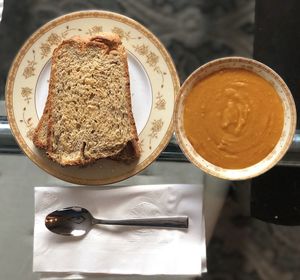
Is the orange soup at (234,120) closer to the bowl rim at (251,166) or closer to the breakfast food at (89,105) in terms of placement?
the bowl rim at (251,166)

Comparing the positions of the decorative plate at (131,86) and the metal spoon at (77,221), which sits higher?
the decorative plate at (131,86)

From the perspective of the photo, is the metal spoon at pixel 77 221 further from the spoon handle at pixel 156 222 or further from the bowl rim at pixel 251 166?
the bowl rim at pixel 251 166

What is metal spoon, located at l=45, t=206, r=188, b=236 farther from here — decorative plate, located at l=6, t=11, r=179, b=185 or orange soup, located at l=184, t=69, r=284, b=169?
orange soup, located at l=184, t=69, r=284, b=169

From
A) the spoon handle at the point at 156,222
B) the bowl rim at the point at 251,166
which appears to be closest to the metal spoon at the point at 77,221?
the spoon handle at the point at 156,222

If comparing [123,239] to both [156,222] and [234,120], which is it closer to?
[156,222]

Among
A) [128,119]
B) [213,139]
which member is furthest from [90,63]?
[213,139]

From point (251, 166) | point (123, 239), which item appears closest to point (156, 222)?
point (123, 239)
